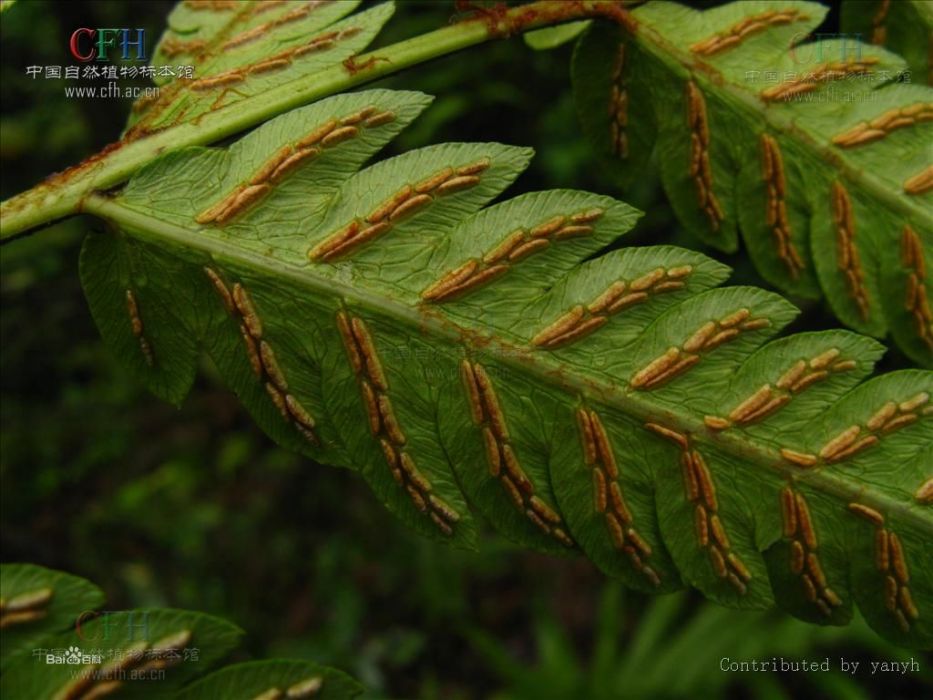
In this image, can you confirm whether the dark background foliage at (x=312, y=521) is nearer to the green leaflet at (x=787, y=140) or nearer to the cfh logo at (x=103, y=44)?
the cfh logo at (x=103, y=44)

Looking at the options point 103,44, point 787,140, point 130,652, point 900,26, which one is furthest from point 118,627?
point 900,26

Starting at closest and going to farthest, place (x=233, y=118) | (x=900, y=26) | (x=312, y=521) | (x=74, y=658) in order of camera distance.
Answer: (x=74, y=658), (x=233, y=118), (x=900, y=26), (x=312, y=521)

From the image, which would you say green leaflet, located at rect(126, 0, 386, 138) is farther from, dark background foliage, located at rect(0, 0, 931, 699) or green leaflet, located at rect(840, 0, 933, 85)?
dark background foliage, located at rect(0, 0, 931, 699)

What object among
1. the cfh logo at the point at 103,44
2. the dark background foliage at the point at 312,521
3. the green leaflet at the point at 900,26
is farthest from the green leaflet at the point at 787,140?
the dark background foliage at the point at 312,521

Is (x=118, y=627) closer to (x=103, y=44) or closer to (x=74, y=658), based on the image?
(x=74, y=658)

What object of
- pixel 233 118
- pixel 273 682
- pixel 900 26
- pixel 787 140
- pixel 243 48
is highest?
pixel 243 48
